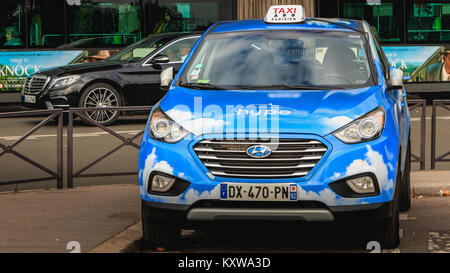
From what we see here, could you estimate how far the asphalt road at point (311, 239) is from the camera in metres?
6.45

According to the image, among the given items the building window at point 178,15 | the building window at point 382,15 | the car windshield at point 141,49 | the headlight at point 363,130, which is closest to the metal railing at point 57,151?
the headlight at point 363,130

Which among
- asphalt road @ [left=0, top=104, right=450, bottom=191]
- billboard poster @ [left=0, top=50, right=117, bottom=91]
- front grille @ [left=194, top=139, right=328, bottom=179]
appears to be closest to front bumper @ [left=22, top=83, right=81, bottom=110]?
billboard poster @ [left=0, top=50, right=117, bottom=91]

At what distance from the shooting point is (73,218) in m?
7.59

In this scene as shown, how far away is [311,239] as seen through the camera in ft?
22.7

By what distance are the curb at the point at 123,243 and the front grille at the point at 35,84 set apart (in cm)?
973

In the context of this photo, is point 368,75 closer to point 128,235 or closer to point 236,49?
point 236,49

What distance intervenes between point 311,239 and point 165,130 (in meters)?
1.50

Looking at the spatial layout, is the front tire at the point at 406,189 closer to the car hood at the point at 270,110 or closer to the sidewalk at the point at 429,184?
the sidewalk at the point at 429,184

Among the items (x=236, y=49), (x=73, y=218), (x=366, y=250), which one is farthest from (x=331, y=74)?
(x=73, y=218)

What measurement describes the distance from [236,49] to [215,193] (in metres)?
1.77

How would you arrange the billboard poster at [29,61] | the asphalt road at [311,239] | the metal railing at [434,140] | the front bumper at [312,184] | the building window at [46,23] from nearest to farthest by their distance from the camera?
the front bumper at [312,184] → the asphalt road at [311,239] → the metal railing at [434,140] → the billboard poster at [29,61] → the building window at [46,23]

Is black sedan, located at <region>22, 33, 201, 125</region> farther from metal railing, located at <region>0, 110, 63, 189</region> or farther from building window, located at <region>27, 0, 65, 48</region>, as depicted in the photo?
metal railing, located at <region>0, 110, 63, 189</region>
